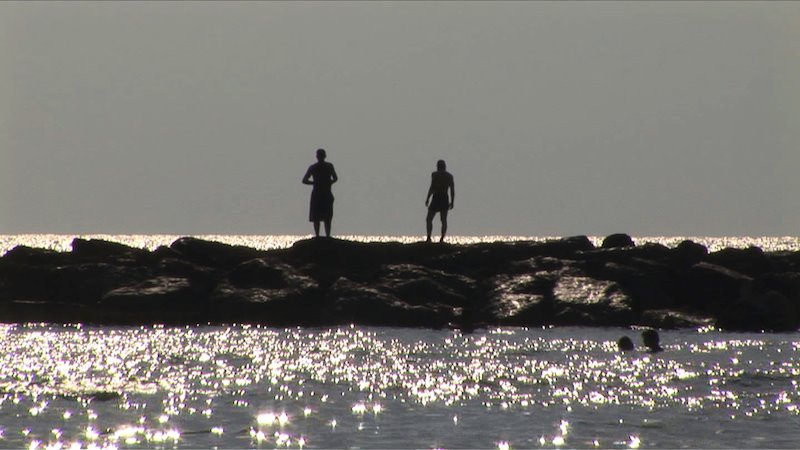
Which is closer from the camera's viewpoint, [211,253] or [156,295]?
[156,295]

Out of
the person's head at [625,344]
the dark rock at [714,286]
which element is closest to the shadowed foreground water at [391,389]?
the person's head at [625,344]

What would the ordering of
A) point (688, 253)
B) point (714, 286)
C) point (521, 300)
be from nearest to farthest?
1. point (521, 300)
2. point (714, 286)
3. point (688, 253)

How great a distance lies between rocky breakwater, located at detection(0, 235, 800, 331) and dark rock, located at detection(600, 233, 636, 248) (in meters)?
0.38

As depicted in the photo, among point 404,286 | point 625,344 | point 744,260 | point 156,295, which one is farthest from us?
point 744,260

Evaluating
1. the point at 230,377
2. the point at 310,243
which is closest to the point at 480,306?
the point at 310,243

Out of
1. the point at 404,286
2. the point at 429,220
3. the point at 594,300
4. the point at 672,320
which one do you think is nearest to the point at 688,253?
the point at 672,320

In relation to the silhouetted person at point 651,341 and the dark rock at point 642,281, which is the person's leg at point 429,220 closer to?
the dark rock at point 642,281

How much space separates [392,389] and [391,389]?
2cm

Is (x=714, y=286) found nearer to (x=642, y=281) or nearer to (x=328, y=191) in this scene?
(x=642, y=281)

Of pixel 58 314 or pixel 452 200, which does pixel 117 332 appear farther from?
pixel 452 200

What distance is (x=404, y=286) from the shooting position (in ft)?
104

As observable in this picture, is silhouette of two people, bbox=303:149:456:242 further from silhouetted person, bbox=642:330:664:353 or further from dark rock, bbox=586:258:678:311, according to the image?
silhouetted person, bbox=642:330:664:353

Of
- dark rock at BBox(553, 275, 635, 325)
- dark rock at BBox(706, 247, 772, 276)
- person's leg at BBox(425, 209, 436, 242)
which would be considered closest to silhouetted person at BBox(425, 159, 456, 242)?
person's leg at BBox(425, 209, 436, 242)

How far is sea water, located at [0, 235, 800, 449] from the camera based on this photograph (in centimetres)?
1775
